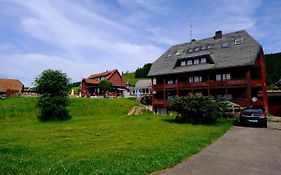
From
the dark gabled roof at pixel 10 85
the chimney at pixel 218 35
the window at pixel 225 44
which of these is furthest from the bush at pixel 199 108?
the dark gabled roof at pixel 10 85

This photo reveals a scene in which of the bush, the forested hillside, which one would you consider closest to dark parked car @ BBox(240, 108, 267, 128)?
the bush

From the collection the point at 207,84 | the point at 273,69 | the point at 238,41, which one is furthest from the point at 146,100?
the point at 273,69

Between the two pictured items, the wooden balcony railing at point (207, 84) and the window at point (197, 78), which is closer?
the wooden balcony railing at point (207, 84)

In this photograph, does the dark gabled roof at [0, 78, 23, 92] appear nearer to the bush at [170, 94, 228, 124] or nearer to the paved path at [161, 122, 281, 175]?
the bush at [170, 94, 228, 124]

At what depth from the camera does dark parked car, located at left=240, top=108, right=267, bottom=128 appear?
861 inches

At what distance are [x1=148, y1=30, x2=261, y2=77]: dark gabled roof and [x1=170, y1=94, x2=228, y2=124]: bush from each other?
46.0ft

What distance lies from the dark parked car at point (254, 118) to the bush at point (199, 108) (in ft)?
7.19

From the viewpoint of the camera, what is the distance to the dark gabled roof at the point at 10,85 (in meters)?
65.8

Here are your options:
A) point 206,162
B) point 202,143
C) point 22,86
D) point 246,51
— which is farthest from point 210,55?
point 22,86

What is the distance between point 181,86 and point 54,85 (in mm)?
20463

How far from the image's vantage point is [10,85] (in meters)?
68.3

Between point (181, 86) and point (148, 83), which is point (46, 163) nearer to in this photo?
point (181, 86)

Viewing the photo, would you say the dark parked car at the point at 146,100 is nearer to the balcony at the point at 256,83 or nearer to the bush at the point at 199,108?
the balcony at the point at 256,83

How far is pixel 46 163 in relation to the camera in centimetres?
933
